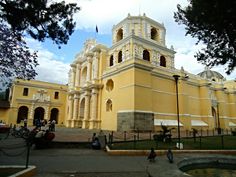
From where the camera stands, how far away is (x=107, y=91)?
87.4ft

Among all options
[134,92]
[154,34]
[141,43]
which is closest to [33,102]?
[141,43]

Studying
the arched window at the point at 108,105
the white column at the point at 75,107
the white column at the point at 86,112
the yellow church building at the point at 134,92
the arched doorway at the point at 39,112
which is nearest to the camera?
the yellow church building at the point at 134,92

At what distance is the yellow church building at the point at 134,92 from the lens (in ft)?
73.0

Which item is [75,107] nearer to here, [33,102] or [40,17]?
[33,102]

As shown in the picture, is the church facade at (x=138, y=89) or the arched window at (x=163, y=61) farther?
the arched window at (x=163, y=61)

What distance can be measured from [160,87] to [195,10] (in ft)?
53.6

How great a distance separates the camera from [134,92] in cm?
2120

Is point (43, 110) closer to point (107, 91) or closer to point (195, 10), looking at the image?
point (107, 91)

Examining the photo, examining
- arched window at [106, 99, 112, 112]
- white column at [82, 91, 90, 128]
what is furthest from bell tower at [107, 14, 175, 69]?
white column at [82, 91, 90, 128]

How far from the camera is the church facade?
22.1 meters

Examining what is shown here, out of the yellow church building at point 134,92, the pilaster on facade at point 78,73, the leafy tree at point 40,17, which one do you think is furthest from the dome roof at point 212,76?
the leafy tree at point 40,17

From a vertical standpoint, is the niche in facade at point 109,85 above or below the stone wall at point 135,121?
above

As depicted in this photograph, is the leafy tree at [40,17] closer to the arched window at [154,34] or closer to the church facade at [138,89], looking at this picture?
the church facade at [138,89]

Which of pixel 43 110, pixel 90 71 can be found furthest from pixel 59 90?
pixel 90 71
